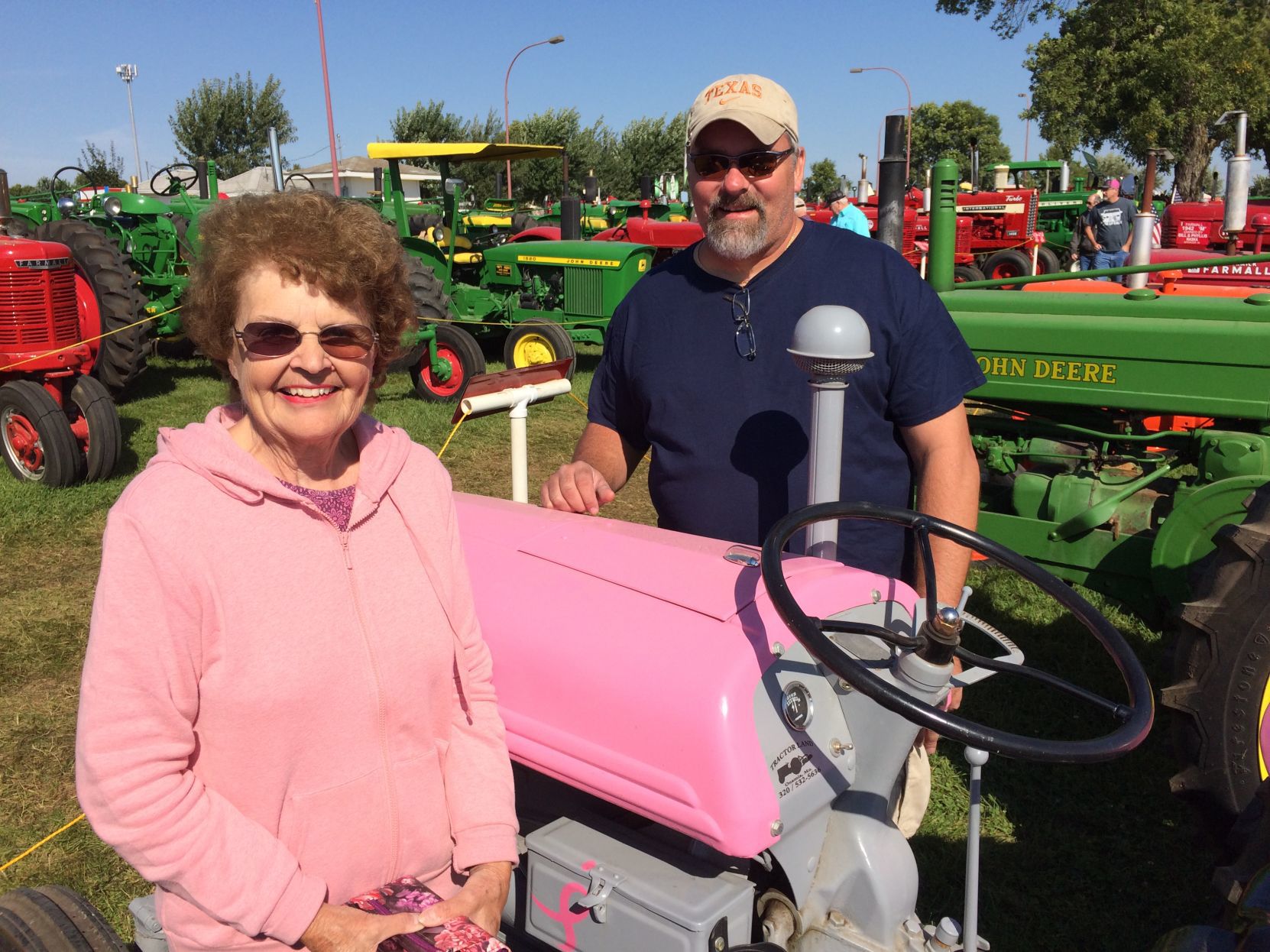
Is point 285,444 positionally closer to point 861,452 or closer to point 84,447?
point 861,452

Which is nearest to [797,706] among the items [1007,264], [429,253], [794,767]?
[794,767]

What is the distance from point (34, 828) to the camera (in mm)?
3115

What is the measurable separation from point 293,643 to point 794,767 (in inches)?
28.1

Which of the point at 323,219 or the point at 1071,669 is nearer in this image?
the point at 323,219

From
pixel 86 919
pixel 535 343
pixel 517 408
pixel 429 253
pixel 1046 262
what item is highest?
pixel 429 253

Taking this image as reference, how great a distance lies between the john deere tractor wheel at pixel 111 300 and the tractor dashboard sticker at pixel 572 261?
367 centimetres

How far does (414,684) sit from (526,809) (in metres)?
0.55

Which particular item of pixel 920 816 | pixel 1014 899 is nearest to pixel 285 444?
pixel 920 816

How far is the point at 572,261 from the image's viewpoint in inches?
405

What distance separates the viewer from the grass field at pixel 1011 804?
2.80m

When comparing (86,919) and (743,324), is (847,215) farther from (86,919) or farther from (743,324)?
(86,919)

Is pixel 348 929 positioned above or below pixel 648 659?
below

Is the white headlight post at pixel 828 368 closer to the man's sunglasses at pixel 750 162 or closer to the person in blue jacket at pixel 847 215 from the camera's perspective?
the man's sunglasses at pixel 750 162

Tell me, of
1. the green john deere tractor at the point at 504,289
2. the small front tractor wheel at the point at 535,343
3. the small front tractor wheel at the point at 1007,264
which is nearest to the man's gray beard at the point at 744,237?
the green john deere tractor at the point at 504,289
